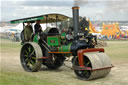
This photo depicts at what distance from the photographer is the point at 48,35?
8.28 metres

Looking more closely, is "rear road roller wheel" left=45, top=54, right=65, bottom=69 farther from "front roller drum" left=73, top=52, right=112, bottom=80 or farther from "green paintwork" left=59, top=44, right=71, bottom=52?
"front roller drum" left=73, top=52, right=112, bottom=80

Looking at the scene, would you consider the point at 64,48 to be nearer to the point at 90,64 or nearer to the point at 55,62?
the point at 90,64

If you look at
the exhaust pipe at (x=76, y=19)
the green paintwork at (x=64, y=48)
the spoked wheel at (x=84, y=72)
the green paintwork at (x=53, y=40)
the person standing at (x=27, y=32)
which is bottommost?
the spoked wheel at (x=84, y=72)

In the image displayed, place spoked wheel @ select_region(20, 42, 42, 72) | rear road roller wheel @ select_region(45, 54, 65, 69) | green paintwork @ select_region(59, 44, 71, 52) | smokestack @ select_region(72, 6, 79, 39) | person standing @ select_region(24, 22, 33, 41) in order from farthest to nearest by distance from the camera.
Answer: person standing @ select_region(24, 22, 33, 41) < rear road roller wheel @ select_region(45, 54, 65, 69) < spoked wheel @ select_region(20, 42, 42, 72) < green paintwork @ select_region(59, 44, 71, 52) < smokestack @ select_region(72, 6, 79, 39)

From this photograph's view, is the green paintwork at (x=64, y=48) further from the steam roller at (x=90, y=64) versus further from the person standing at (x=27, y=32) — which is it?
the person standing at (x=27, y=32)

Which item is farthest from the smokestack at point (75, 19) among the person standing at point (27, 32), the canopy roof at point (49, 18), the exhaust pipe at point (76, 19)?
the person standing at point (27, 32)

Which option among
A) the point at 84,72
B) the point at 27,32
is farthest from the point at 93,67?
the point at 27,32

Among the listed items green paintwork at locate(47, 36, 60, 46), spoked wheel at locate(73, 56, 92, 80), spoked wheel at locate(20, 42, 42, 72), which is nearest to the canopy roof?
green paintwork at locate(47, 36, 60, 46)

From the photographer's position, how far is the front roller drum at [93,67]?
6309mm

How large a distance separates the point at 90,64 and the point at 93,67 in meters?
0.39

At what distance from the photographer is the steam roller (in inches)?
249

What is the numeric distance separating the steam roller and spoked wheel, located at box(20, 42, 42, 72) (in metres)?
1.55

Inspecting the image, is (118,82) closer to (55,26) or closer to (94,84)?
(94,84)

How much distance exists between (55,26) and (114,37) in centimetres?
3598
